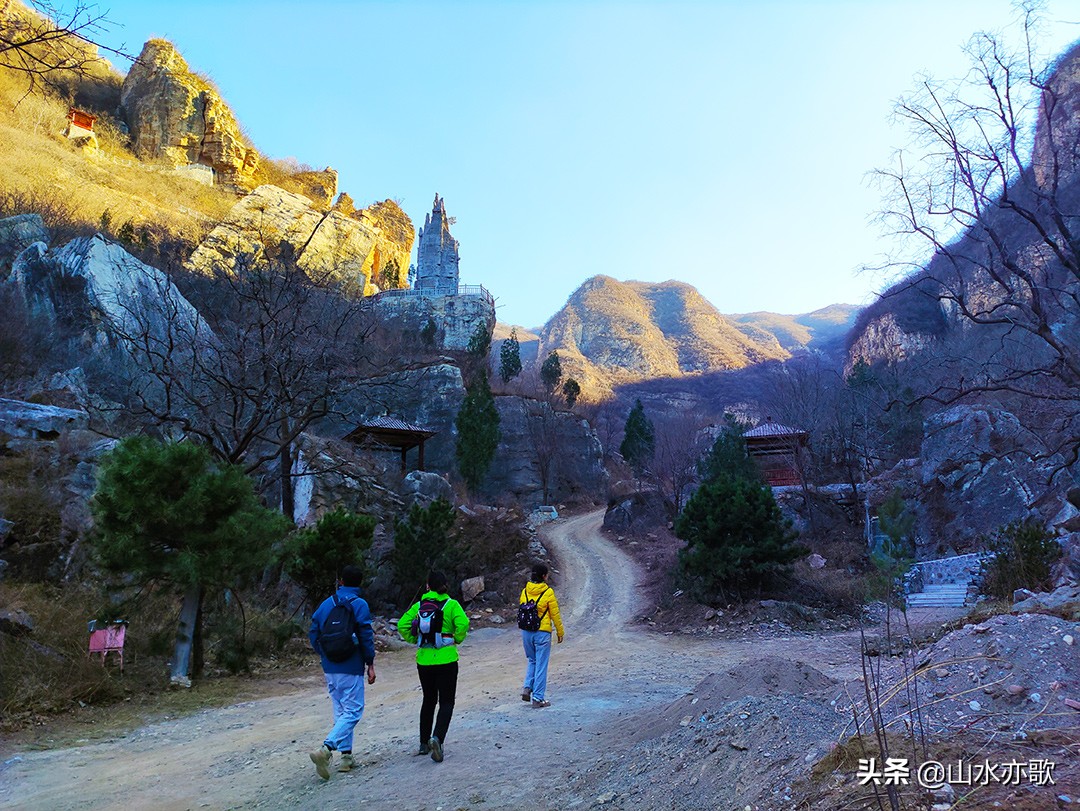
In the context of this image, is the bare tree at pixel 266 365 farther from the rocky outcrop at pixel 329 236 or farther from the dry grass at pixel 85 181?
the rocky outcrop at pixel 329 236

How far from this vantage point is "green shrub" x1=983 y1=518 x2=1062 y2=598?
36.4 feet

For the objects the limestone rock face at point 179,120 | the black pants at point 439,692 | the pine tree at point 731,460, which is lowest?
the black pants at point 439,692

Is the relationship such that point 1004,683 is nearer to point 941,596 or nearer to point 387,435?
point 941,596

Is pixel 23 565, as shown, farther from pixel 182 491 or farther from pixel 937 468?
pixel 937 468

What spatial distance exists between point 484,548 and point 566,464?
809 inches

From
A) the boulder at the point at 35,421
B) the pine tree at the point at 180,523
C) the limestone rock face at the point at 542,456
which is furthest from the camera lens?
the limestone rock face at the point at 542,456

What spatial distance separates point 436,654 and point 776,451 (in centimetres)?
2433

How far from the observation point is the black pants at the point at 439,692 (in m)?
5.03

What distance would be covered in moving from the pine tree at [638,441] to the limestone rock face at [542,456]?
6.38 ft

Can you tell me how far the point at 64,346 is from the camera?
813 inches

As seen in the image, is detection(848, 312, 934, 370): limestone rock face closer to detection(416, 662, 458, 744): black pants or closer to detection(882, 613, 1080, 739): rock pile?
detection(882, 613, 1080, 739): rock pile

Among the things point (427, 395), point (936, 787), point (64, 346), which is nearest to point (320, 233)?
point (427, 395)

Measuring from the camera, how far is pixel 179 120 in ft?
166

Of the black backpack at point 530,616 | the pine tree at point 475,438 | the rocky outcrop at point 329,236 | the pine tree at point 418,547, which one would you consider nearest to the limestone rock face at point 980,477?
the pine tree at point 418,547
